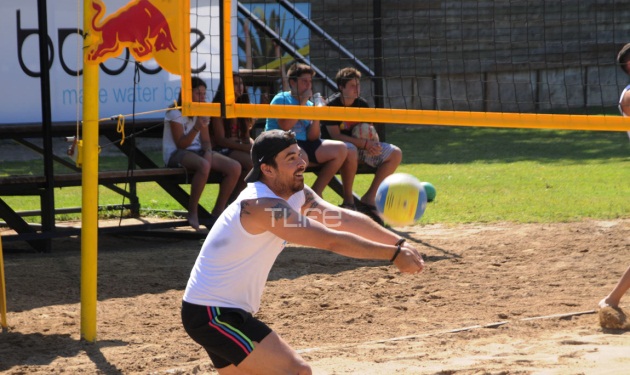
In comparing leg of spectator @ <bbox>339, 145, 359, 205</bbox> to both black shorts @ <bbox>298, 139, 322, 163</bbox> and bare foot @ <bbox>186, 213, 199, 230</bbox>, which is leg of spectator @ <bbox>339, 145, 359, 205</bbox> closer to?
black shorts @ <bbox>298, 139, 322, 163</bbox>

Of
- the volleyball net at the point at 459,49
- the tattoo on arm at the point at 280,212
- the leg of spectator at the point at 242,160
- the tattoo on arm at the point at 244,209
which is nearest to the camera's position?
the tattoo on arm at the point at 280,212

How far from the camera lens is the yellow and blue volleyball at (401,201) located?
6418 mm

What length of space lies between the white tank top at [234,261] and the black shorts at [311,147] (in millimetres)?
5394

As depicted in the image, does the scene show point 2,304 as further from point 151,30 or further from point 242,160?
point 242,160

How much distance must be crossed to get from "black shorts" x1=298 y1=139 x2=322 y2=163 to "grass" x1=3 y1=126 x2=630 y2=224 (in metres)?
1.64

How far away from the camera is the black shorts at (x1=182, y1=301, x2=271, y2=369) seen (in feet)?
14.7

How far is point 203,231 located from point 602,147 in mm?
9895

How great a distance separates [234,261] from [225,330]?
1.07 ft

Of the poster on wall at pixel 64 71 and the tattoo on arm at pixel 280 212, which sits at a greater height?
the poster on wall at pixel 64 71

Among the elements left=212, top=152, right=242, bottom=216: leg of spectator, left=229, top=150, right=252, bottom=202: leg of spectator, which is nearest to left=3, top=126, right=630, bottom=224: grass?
left=229, top=150, right=252, bottom=202: leg of spectator

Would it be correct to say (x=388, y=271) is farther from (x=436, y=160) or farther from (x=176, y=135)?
(x=436, y=160)

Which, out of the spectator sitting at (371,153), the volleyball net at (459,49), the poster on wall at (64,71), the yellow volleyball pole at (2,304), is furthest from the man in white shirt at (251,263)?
the volleyball net at (459,49)

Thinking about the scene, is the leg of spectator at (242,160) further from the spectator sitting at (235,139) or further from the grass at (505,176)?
the grass at (505,176)

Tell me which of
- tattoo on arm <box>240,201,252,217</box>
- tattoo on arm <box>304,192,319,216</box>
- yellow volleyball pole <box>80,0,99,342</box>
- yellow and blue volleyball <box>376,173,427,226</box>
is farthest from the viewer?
yellow and blue volleyball <box>376,173,427,226</box>
